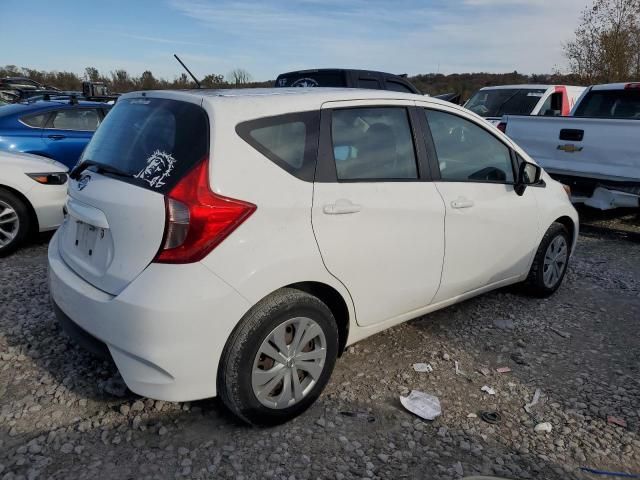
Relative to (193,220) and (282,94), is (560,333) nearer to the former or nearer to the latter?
(282,94)

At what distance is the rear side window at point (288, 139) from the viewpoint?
244cm

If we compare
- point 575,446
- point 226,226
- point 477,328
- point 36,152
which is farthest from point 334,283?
point 36,152

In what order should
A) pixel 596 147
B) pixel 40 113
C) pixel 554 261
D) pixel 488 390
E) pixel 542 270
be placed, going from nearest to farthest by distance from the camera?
pixel 488 390, pixel 542 270, pixel 554 261, pixel 596 147, pixel 40 113

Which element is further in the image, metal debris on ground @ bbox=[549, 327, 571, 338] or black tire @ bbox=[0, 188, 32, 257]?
black tire @ bbox=[0, 188, 32, 257]

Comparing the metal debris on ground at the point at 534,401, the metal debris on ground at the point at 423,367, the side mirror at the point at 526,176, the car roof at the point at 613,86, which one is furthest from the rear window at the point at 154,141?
the car roof at the point at 613,86

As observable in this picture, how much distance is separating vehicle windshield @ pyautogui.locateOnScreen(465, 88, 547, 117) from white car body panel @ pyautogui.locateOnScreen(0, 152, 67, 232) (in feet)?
27.6

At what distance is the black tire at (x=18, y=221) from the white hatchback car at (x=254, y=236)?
2596mm

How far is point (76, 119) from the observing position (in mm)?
7246

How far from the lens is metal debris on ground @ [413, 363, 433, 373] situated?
3.27m

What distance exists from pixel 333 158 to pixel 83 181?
1362 millimetres

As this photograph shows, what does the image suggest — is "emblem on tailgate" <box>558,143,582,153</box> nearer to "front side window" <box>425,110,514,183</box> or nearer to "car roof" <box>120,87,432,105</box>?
"front side window" <box>425,110,514,183</box>

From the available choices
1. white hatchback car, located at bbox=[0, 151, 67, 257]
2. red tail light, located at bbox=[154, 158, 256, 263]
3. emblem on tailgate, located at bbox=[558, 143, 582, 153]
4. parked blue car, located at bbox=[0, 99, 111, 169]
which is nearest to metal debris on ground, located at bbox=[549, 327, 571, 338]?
red tail light, located at bbox=[154, 158, 256, 263]

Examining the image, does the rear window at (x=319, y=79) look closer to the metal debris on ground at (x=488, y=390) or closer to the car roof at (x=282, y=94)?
the car roof at (x=282, y=94)

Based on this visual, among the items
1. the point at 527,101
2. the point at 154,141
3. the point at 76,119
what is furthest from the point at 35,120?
the point at 527,101
